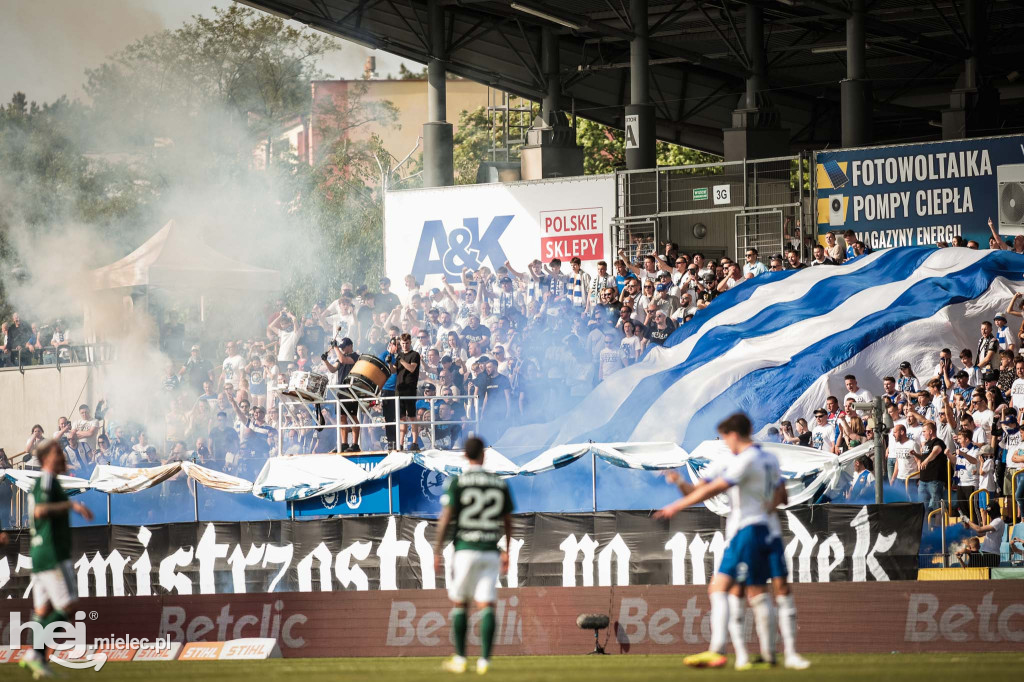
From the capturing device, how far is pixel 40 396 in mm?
39844

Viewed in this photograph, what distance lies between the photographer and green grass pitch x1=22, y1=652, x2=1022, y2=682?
12.0m

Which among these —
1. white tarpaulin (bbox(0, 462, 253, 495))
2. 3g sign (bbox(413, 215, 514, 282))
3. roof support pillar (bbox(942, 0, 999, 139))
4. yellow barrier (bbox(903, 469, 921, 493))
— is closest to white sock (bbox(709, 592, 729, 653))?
yellow barrier (bbox(903, 469, 921, 493))

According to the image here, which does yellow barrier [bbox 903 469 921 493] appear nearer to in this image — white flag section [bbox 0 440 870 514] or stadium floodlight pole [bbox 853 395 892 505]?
white flag section [bbox 0 440 870 514]

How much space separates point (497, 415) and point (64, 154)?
122 ft

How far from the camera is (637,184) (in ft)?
110

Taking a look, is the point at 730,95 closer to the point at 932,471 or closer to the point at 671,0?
the point at 671,0

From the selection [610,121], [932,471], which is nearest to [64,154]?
[610,121]

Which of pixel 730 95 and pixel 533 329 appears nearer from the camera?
pixel 533 329

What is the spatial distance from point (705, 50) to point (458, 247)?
10484mm

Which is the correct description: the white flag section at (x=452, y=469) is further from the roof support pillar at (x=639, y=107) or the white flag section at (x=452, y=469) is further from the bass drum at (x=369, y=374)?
the roof support pillar at (x=639, y=107)

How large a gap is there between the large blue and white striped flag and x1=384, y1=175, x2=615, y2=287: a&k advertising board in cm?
870

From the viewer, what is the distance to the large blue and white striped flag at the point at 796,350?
23859mm

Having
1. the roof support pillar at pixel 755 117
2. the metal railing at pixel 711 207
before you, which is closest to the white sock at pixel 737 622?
the metal railing at pixel 711 207

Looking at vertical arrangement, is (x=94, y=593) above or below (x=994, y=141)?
below
